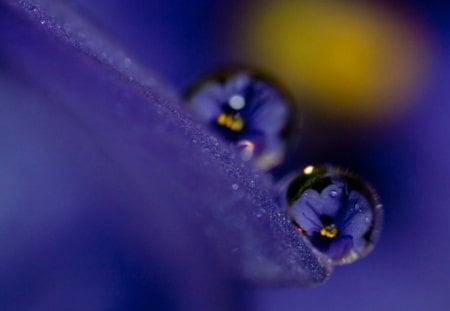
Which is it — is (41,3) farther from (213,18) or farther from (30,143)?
(213,18)

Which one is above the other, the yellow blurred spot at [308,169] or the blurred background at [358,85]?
the blurred background at [358,85]

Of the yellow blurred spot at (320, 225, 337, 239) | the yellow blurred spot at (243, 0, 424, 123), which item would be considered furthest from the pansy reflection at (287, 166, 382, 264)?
the yellow blurred spot at (243, 0, 424, 123)

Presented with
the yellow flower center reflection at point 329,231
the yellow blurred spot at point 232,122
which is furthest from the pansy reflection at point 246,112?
the yellow flower center reflection at point 329,231

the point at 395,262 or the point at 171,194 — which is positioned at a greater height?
the point at 395,262

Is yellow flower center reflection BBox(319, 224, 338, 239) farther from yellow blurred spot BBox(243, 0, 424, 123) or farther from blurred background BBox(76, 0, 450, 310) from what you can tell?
yellow blurred spot BBox(243, 0, 424, 123)

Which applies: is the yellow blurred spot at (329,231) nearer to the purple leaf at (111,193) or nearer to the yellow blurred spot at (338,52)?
the purple leaf at (111,193)

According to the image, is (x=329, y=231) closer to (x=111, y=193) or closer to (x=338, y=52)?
(x=111, y=193)

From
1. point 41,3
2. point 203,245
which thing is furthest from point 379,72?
point 41,3
